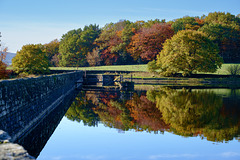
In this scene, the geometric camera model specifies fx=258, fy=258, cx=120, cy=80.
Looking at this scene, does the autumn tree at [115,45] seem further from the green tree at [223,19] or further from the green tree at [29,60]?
the green tree at [29,60]

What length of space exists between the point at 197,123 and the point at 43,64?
130ft

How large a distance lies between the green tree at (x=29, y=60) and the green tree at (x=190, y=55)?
22373 millimetres

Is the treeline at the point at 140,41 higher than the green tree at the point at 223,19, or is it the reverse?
the green tree at the point at 223,19

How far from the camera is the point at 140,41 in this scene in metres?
62.9

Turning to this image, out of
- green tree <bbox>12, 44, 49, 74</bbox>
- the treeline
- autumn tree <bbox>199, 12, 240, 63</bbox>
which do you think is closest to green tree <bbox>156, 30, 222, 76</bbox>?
the treeline

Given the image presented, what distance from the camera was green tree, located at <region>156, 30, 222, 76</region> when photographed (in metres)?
43.4

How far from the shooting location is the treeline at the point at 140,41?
2450 inches

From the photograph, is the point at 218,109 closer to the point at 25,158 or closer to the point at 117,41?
the point at 25,158

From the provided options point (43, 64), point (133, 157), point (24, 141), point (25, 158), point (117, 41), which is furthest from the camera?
point (117, 41)

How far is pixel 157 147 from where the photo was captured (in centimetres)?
976

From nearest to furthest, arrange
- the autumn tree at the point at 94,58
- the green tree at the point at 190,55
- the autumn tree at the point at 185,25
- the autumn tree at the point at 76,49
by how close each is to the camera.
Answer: the green tree at the point at 190,55 → the autumn tree at the point at 185,25 → the autumn tree at the point at 94,58 → the autumn tree at the point at 76,49

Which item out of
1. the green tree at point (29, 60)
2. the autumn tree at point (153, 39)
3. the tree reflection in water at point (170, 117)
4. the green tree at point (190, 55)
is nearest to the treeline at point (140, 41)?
the autumn tree at point (153, 39)

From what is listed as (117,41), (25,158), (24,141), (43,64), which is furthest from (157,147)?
(117,41)

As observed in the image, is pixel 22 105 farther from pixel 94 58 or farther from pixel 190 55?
pixel 94 58
